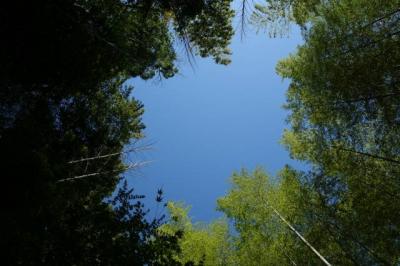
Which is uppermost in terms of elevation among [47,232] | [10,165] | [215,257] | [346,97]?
[346,97]

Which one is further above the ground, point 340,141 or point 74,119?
point 74,119

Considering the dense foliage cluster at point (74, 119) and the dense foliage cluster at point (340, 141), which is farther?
the dense foliage cluster at point (340, 141)

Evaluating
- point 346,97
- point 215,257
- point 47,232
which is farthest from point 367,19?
point 215,257

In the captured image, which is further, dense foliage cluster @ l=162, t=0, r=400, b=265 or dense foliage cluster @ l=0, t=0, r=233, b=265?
dense foliage cluster @ l=162, t=0, r=400, b=265

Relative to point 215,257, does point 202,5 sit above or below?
above

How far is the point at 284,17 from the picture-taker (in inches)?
337

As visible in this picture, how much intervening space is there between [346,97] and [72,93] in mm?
5977

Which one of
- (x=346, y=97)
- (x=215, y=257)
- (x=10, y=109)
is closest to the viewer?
(x=10, y=109)

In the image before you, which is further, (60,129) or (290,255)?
(290,255)

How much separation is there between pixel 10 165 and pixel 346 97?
6421mm

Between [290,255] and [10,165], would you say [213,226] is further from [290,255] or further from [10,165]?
[10,165]

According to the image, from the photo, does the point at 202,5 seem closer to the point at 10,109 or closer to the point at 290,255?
the point at 10,109

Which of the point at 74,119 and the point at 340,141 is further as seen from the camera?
the point at 74,119

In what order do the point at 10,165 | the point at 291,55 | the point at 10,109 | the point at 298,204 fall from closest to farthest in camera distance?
the point at 10,165 → the point at 10,109 → the point at 298,204 → the point at 291,55
